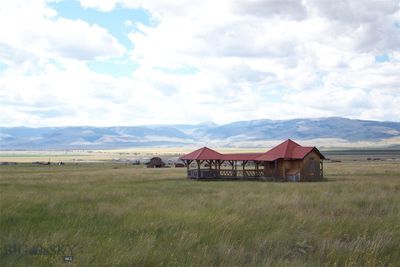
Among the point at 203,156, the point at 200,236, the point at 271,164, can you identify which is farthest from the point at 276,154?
the point at 200,236

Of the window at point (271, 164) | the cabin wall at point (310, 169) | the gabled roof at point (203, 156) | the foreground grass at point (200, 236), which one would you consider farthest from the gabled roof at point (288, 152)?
the foreground grass at point (200, 236)

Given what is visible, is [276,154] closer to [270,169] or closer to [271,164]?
[271,164]

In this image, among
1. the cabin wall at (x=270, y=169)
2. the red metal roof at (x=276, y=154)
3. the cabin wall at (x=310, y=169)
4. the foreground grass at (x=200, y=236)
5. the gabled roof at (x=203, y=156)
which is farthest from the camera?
the gabled roof at (x=203, y=156)

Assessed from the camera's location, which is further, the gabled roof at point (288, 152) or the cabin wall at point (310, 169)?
the gabled roof at point (288, 152)

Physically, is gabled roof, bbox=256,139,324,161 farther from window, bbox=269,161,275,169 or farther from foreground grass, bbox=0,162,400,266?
foreground grass, bbox=0,162,400,266

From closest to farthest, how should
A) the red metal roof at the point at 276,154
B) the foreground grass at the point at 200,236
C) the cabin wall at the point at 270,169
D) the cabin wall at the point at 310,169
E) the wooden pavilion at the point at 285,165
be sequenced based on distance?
the foreground grass at the point at 200,236
the cabin wall at the point at 310,169
the wooden pavilion at the point at 285,165
the red metal roof at the point at 276,154
the cabin wall at the point at 270,169

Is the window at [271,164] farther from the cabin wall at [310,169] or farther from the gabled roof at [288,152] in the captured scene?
the cabin wall at [310,169]

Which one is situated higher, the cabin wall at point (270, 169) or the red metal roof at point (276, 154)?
the red metal roof at point (276, 154)

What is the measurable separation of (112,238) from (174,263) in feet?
9.24

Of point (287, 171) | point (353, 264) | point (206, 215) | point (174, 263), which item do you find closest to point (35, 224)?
point (206, 215)

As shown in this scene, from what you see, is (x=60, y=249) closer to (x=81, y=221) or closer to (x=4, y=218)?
(x=81, y=221)

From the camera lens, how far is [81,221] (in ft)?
43.8

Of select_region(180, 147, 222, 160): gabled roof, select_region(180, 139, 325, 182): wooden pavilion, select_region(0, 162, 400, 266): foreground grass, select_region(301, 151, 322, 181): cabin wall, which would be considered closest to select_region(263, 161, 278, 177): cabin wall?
select_region(180, 139, 325, 182): wooden pavilion

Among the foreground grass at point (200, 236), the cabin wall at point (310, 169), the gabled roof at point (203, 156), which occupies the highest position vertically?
the gabled roof at point (203, 156)
